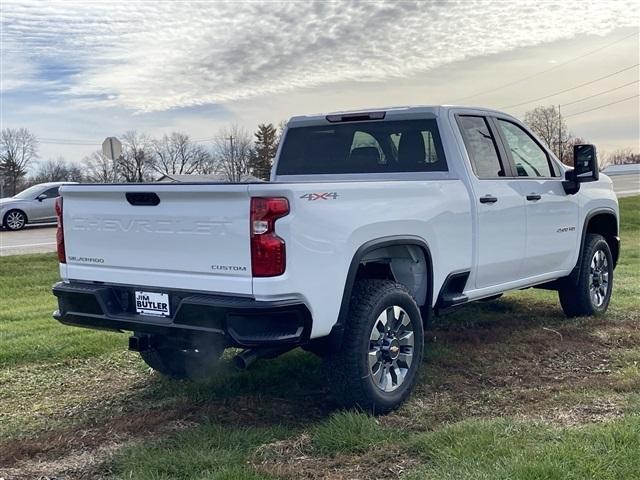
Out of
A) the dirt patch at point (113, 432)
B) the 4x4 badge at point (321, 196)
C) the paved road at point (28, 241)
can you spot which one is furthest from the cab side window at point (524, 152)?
the paved road at point (28, 241)

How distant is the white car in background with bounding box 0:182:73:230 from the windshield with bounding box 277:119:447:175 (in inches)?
656

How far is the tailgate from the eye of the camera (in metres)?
4.14

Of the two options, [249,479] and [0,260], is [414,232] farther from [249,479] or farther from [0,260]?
[0,260]

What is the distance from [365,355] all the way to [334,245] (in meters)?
0.76

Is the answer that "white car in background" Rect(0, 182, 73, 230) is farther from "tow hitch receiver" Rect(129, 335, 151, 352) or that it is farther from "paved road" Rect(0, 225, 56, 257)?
"tow hitch receiver" Rect(129, 335, 151, 352)

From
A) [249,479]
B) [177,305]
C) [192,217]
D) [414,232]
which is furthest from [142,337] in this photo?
[414,232]

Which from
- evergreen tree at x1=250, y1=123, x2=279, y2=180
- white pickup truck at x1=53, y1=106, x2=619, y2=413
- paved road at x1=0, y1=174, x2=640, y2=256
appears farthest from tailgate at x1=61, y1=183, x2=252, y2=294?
evergreen tree at x1=250, y1=123, x2=279, y2=180

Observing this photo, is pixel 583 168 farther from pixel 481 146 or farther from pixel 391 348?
pixel 391 348

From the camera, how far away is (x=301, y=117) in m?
6.52

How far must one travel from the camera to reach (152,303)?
4504mm

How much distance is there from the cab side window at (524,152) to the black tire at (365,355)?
2.19 metres

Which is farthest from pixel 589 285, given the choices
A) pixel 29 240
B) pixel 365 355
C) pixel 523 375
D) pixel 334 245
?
pixel 29 240

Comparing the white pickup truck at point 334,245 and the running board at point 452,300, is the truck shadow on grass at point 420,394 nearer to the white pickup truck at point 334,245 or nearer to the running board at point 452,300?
the white pickup truck at point 334,245

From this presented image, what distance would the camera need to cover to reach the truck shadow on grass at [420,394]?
14.8 ft
